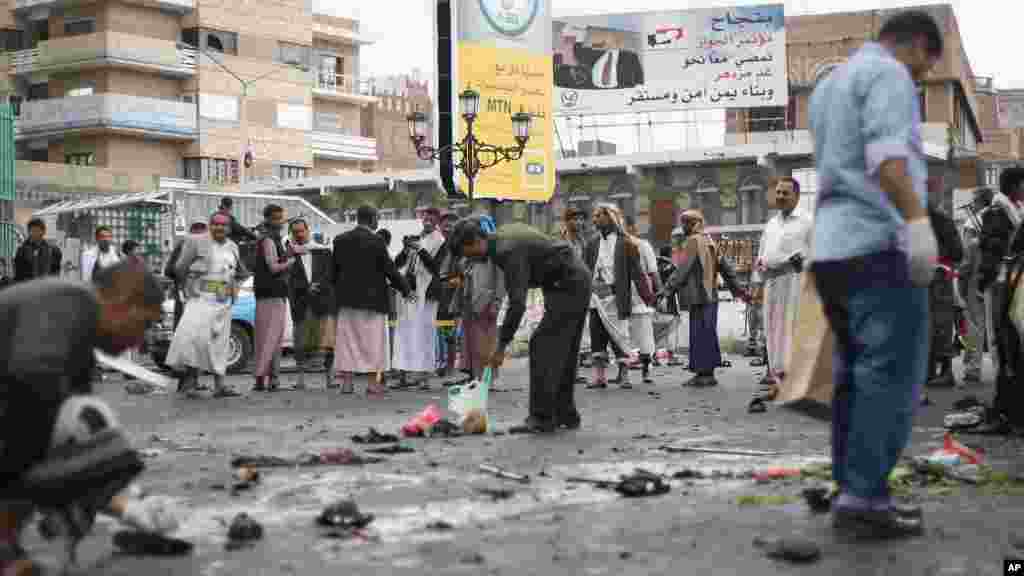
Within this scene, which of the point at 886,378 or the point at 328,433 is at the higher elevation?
the point at 886,378

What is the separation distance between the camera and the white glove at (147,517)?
4809 mm

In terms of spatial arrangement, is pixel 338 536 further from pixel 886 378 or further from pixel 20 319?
pixel 886 378

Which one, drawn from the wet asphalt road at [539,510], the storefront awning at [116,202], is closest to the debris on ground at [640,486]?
the wet asphalt road at [539,510]

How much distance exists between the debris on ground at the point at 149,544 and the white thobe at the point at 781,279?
7.87m

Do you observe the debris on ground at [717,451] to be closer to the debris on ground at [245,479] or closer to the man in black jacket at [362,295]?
the debris on ground at [245,479]

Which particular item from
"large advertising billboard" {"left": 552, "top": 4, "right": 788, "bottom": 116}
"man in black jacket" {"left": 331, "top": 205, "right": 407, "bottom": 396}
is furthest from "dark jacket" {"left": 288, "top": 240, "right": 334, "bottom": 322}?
"large advertising billboard" {"left": 552, "top": 4, "right": 788, "bottom": 116}

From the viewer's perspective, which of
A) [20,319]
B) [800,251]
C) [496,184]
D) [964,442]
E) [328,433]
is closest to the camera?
[20,319]

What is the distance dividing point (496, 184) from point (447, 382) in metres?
19.6

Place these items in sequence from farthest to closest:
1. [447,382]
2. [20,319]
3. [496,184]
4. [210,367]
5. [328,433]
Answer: [496,184]
[447,382]
[210,367]
[328,433]
[20,319]

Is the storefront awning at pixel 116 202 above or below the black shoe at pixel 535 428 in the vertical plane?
above

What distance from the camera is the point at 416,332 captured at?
1686 cm

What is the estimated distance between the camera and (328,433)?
10.3 meters

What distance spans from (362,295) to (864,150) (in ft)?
33.0

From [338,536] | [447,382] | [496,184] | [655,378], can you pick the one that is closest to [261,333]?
[447,382]
